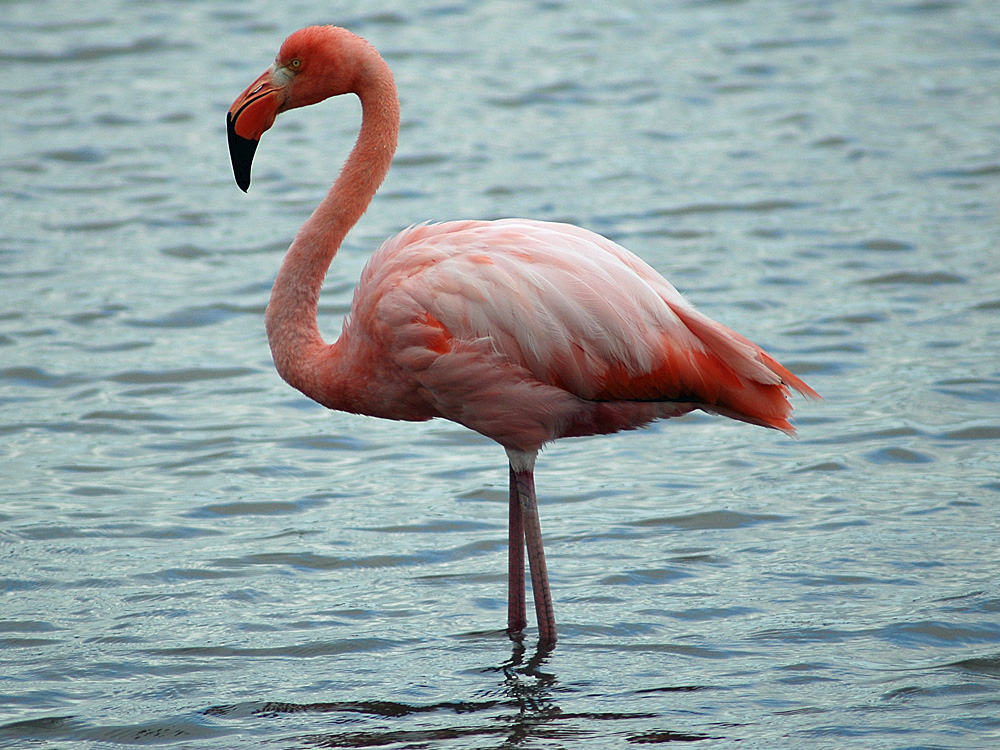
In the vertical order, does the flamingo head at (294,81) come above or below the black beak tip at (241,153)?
above

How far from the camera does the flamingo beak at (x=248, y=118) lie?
5152 mm

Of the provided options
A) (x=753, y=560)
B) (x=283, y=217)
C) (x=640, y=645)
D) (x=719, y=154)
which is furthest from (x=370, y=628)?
(x=719, y=154)

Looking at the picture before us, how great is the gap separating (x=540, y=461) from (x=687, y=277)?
2.59 m

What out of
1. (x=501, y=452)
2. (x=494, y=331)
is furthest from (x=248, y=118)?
(x=501, y=452)

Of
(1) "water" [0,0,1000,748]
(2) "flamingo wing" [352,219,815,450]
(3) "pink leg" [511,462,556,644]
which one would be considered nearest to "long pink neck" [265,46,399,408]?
(2) "flamingo wing" [352,219,815,450]

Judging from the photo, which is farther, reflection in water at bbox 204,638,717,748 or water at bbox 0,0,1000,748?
water at bbox 0,0,1000,748

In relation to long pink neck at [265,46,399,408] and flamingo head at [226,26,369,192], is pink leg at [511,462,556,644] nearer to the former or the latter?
long pink neck at [265,46,399,408]

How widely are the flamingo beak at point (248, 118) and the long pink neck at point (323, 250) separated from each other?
33 centimetres

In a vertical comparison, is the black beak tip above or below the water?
above

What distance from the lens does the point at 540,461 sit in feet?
23.6

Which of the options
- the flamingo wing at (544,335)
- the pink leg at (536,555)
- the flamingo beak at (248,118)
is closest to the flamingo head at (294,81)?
the flamingo beak at (248,118)

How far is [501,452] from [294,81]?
2.76 meters

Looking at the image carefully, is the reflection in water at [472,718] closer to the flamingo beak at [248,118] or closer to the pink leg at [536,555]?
the pink leg at [536,555]

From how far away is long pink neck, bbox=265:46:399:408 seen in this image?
5066mm
